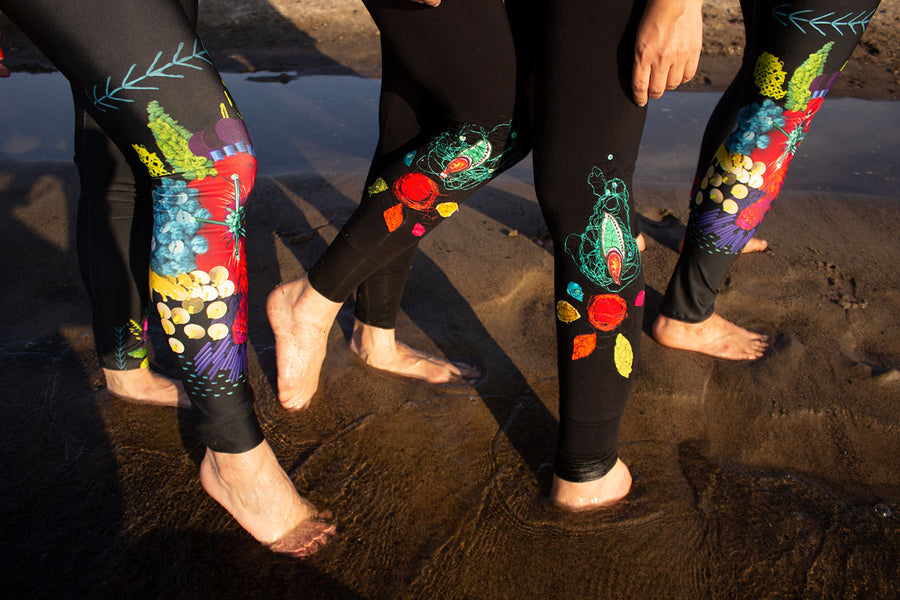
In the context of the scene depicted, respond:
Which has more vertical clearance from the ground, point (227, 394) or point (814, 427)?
point (227, 394)

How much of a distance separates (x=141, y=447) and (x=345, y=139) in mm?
2587

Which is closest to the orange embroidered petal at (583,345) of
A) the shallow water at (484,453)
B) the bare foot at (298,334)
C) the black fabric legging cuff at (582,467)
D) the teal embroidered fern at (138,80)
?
the black fabric legging cuff at (582,467)

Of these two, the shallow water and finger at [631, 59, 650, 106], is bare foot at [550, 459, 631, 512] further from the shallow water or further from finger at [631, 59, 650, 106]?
finger at [631, 59, 650, 106]

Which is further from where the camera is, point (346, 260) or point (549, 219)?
point (346, 260)

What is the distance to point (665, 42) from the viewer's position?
41.4 inches

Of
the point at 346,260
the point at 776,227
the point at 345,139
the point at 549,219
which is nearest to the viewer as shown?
the point at 549,219

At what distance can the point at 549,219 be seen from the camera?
4.20ft

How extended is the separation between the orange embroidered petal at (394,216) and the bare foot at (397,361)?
467 millimetres

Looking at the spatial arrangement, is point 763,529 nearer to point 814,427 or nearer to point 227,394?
point 814,427

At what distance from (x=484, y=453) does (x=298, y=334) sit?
0.59 metres

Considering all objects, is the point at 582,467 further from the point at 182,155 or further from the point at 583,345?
the point at 182,155

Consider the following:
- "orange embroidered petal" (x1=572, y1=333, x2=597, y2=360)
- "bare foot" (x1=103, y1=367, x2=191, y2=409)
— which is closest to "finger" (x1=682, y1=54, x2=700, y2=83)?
"orange embroidered petal" (x1=572, y1=333, x2=597, y2=360)

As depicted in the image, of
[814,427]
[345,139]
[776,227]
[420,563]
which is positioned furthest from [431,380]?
[345,139]

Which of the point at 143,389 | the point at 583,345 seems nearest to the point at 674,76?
the point at 583,345
